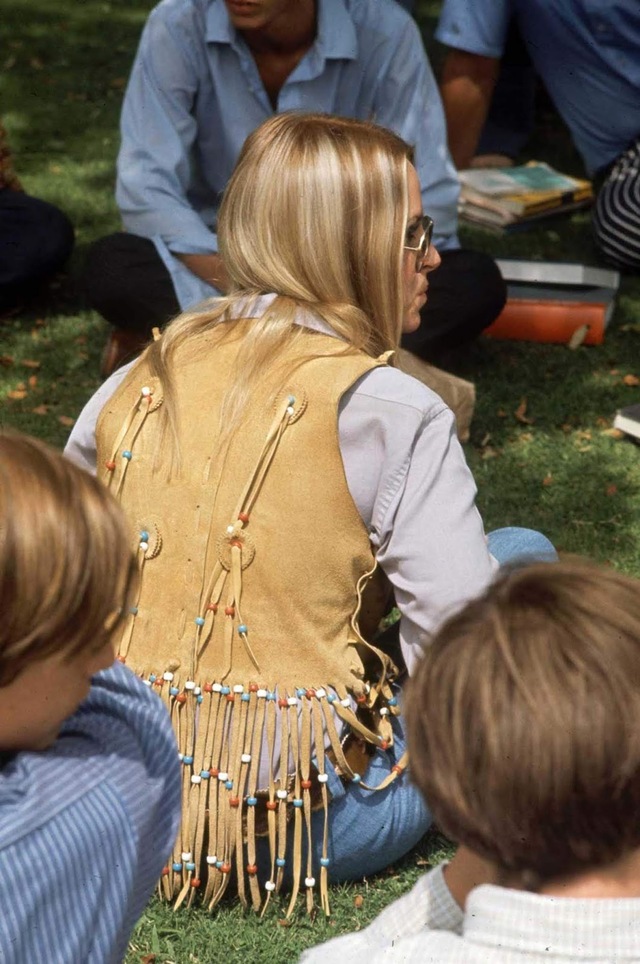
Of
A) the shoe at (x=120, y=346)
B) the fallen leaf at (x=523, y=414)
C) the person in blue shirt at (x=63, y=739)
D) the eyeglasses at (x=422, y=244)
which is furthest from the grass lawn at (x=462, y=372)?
the eyeglasses at (x=422, y=244)

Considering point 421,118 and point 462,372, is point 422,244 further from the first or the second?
point 462,372

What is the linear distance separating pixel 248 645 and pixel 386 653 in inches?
17.4

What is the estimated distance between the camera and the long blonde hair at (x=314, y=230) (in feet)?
8.08

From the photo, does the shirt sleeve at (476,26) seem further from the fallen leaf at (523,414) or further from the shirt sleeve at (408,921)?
the shirt sleeve at (408,921)

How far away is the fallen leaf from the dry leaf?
1.64ft

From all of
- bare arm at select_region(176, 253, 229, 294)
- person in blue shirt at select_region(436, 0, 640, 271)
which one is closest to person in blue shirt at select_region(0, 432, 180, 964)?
bare arm at select_region(176, 253, 229, 294)

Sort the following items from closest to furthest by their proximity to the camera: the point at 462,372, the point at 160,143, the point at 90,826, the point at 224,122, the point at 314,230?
the point at 90,826, the point at 314,230, the point at 160,143, the point at 224,122, the point at 462,372

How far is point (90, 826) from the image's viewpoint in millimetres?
1470

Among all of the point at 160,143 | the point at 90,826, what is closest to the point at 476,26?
the point at 160,143

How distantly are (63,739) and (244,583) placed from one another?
772 millimetres

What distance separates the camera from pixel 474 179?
19.5 ft

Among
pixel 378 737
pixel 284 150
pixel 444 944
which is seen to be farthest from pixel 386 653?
pixel 444 944

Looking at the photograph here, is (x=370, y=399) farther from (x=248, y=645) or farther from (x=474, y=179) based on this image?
(x=474, y=179)

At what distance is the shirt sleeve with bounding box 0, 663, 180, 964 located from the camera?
1.41 meters
